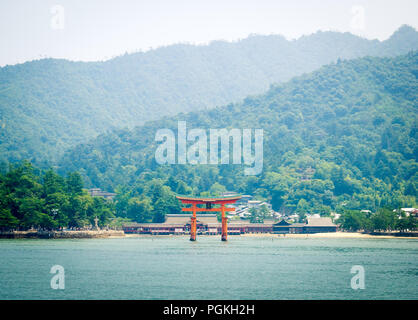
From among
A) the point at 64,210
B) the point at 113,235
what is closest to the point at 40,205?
the point at 64,210

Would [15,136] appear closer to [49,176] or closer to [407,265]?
[49,176]

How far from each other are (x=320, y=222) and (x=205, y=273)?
210 ft

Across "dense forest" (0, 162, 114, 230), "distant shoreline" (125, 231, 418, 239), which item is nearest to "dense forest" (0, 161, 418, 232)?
"dense forest" (0, 162, 114, 230)

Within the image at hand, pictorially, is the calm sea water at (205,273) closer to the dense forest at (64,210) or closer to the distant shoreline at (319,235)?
the dense forest at (64,210)

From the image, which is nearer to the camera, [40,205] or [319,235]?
[40,205]

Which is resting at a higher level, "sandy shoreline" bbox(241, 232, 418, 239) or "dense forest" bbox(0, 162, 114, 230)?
"dense forest" bbox(0, 162, 114, 230)

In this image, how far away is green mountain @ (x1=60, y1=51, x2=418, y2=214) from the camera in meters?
132

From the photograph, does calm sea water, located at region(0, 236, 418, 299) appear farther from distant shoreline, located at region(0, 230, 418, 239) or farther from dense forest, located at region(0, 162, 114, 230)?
distant shoreline, located at region(0, 230, 418, 239)

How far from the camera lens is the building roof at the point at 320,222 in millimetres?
104250

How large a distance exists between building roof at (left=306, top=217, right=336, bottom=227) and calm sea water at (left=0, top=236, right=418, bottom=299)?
4050 cm

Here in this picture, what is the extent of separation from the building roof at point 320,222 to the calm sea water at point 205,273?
40.5 meters

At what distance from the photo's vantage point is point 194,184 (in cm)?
15250

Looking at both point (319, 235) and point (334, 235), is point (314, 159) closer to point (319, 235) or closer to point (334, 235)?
point (319, 235)

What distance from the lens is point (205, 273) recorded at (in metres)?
44.0
